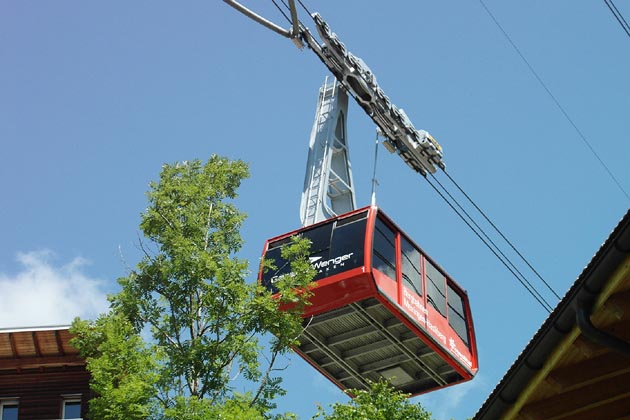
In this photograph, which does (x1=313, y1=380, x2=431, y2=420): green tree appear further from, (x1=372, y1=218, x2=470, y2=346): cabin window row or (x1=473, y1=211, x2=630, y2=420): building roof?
(x1=473, y1=211, x2=630, y2=420): building roof

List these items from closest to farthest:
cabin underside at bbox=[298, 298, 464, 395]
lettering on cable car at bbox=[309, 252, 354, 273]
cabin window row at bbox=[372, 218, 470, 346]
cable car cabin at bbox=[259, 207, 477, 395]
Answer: cable car cabin at bbox=[259, 207, 477, 395] → lettering on cable car at bbox=[309, 252, 354, 273] → cabin window row at bbox=[372, 218, 470, 346] → cabin underside at bbox=[298, 298, 464, 395]

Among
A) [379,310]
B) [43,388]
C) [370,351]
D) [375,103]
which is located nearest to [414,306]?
[379,310]

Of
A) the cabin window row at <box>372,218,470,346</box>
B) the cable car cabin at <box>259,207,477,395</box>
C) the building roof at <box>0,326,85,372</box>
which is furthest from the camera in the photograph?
the cabin window row at <box>372,218,470,346</box>

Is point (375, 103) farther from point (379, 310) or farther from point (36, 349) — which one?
point (36, 349)

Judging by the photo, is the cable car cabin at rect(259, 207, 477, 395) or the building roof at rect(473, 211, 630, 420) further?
the cable car cabin at rect(259, 207, 477, 395)

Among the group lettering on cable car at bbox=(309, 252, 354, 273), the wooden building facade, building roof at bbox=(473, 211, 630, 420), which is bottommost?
building roof at bbox=(473, 211, 630, 420)

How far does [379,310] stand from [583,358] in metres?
14.2

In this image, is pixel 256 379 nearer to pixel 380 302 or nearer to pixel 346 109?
pixel 380 302

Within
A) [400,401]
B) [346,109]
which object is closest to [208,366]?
[400,401]

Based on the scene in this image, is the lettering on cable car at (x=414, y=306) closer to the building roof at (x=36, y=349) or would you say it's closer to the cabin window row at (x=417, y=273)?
the cabin window row at (x=417, y=273)

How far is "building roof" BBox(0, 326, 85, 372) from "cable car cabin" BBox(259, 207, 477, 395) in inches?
147

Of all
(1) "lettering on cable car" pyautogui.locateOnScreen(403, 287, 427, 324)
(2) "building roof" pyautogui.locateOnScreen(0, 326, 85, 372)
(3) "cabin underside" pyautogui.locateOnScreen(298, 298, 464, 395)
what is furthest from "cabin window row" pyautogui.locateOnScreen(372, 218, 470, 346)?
(2) "building roof" pyautogui.locateOnScreen(0, 326, 85, 372)

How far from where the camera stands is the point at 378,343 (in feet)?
73.6

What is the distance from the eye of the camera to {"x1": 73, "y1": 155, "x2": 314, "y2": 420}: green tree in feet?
44.4
